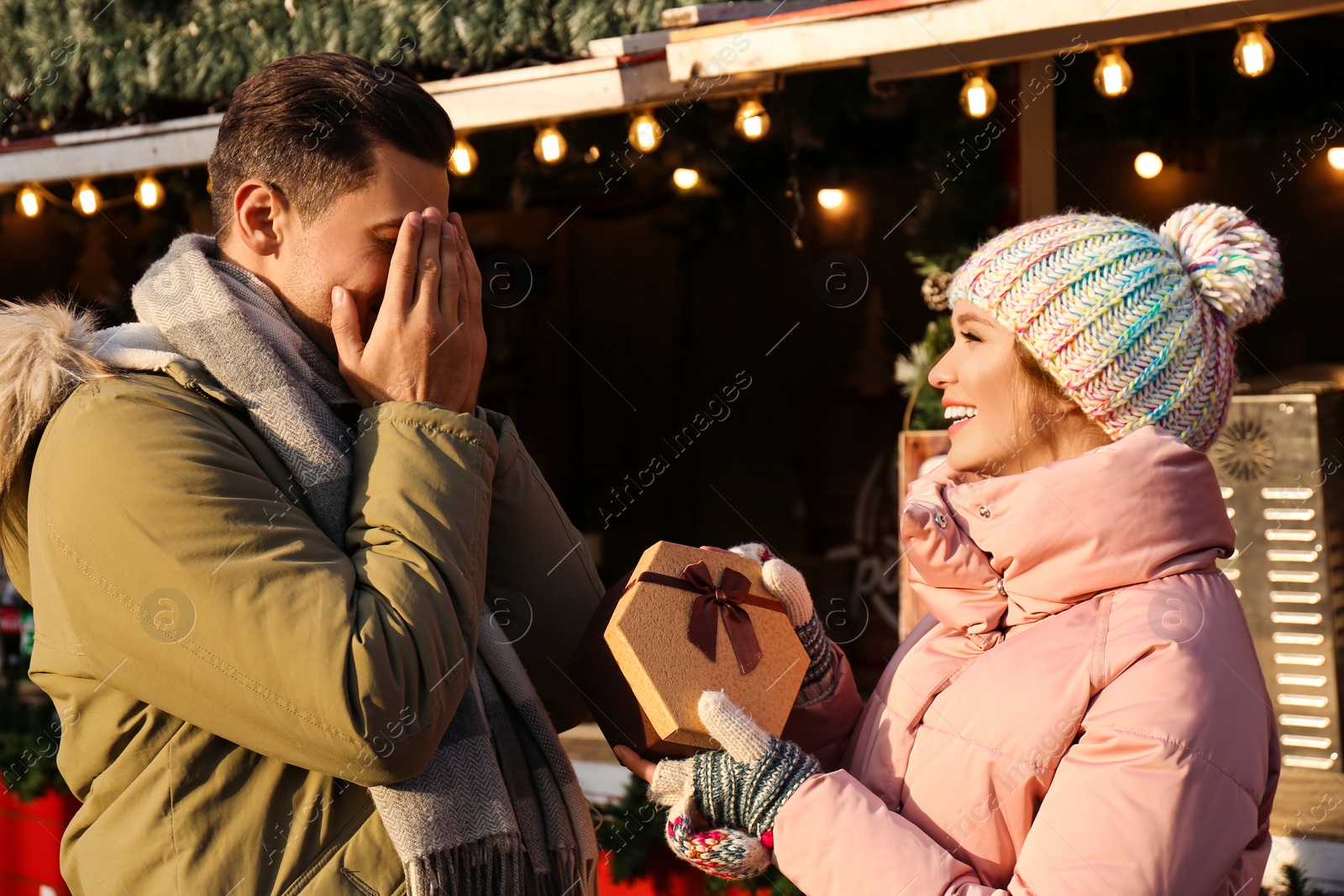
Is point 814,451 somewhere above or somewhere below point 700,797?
below

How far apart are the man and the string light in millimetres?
4137

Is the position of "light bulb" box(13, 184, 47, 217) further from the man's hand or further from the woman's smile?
the woman's smile

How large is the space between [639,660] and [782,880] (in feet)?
6.23

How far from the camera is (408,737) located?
51.4 inches

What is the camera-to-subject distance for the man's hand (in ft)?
4.91

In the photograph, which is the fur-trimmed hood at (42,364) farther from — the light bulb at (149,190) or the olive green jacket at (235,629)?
the light bulb at (149,190)

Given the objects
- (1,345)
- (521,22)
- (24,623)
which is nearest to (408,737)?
(1,345)

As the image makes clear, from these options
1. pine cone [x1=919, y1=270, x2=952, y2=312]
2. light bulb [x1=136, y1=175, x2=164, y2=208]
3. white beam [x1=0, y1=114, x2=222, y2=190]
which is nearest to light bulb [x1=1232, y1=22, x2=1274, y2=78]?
pine cone [x1=919, y1=270, x2=952, y2=312]

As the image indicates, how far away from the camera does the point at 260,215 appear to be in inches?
63.6

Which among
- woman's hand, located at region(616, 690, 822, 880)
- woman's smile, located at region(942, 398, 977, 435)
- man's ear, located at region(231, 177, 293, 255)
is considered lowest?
woman's hand, located at region(616, 690, 822, 880)

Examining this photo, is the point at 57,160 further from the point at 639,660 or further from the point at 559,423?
the point at 639,660

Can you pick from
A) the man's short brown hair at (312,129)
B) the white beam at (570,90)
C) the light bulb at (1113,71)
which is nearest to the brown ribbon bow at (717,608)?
the man's short brown hair at (312,129)

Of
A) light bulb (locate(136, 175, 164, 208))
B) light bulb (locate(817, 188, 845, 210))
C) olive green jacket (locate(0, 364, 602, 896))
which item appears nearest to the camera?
olive green jacket (locate(0, 364, 602, 896))

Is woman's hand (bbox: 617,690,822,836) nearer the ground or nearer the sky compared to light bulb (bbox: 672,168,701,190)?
nearer the ground
